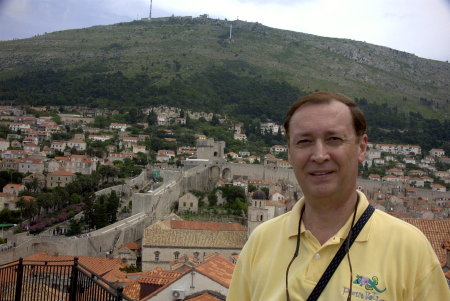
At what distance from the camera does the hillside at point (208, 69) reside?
256 ft

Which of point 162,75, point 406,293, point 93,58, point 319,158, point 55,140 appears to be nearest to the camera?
point 406,293

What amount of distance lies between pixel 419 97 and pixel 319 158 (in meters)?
113

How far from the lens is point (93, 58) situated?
101 meters

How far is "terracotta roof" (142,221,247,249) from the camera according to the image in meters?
19.3

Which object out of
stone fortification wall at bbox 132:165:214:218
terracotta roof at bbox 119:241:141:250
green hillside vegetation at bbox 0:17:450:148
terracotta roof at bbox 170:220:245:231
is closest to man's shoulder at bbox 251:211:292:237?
terracotta roof at bbox 170:220:245:231

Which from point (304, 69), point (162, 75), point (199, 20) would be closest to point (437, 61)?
point (304, 69)

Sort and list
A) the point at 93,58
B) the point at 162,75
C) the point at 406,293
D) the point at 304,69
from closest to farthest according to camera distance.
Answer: the point at 406,293, the point at 162,75, the point at 93,58, the point at 304,69

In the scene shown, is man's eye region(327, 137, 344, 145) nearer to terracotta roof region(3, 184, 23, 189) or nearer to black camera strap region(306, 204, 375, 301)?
black camera strap region(306, 204, 375, 301)

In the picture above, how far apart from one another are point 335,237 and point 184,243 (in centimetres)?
1824

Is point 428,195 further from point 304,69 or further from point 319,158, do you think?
point 304,69

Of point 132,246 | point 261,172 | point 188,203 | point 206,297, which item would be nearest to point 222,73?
point 261,172

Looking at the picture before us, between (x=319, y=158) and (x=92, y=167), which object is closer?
(x=319, y=158)

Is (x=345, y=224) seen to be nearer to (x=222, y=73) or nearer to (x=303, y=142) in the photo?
(x=303, y=142)

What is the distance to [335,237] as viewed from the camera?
5.48ft
